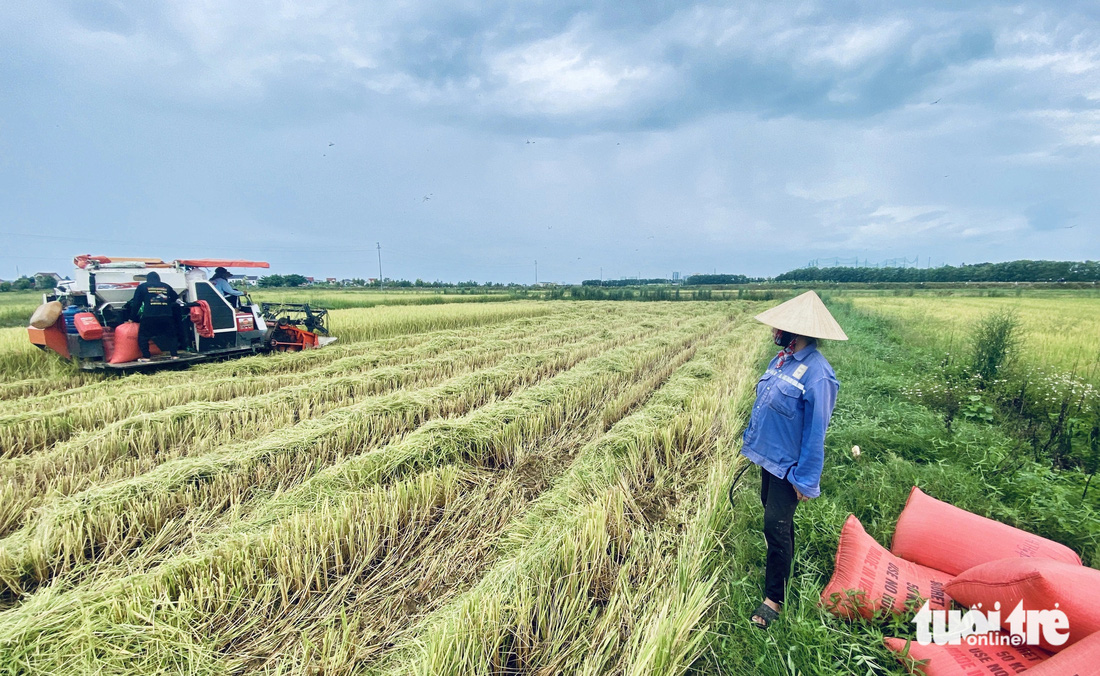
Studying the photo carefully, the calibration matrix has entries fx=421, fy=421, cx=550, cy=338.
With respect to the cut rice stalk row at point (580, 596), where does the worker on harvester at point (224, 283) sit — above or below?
above

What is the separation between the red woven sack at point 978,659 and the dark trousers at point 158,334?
11069mm

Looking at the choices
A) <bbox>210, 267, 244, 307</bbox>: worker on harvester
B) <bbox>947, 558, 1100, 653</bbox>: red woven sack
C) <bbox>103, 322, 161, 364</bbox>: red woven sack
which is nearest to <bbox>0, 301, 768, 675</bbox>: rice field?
<bbox>103, 322, 161, 364</bbox>: red woven sack

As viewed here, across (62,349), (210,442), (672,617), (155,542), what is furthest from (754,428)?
(62,349)

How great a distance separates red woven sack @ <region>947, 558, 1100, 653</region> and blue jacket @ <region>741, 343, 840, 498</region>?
76 cm

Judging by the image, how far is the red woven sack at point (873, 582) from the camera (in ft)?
7.78

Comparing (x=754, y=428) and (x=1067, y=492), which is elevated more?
(x=754, y=428)

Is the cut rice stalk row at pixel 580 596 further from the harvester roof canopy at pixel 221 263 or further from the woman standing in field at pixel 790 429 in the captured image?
the harvester roof canopy at pixel 221 263

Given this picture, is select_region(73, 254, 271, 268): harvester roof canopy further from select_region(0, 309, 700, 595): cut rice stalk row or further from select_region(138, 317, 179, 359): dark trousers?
select_region(0, 309, 700, 595): cut rice stalk row

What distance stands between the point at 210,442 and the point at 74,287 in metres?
6.19

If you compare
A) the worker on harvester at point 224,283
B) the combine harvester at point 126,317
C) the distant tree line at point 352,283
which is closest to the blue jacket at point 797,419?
the combine harvester at point 126,317

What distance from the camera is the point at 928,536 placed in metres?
2.77

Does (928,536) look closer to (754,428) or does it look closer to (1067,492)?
(754,428)

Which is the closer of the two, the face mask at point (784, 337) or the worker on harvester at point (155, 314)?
the face mask at point (784, 337)

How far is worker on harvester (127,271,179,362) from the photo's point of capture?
7.82m
